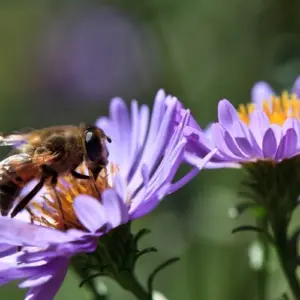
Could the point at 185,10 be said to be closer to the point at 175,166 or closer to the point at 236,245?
the point at 236,245

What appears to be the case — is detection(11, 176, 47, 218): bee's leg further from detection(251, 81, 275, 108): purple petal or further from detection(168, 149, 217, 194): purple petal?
detection(251, 81, 275, 108): purple petal

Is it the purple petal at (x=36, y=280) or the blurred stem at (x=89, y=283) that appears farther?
the blurred stem at (x=89, y=283)

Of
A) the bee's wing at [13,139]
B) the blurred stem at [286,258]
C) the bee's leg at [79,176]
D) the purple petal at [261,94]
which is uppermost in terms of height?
the purple petal at [261,94]

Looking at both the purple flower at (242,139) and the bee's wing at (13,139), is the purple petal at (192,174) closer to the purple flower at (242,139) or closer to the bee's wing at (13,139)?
the purple flower at (242,139)

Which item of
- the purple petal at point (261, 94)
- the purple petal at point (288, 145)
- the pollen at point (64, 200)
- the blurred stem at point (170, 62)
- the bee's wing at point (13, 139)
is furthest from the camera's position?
the blurred stem at point (170, 62)

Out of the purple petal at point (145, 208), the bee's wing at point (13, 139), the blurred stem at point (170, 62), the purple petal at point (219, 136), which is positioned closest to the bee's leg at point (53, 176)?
the bee's wing at point (13, 139)

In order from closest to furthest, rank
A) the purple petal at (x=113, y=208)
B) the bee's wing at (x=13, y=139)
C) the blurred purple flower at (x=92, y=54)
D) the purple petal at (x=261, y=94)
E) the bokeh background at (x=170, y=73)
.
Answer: the purple petal at (x=113, y=208), the bee's wing at (x=13, y=139), the purple petal at (x=261, y=94), the bokeh background at (x=170, y=73), the blurred purple flower at (x=92, y=54)

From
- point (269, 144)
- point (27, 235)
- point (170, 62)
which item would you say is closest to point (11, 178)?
point (27, 235)
